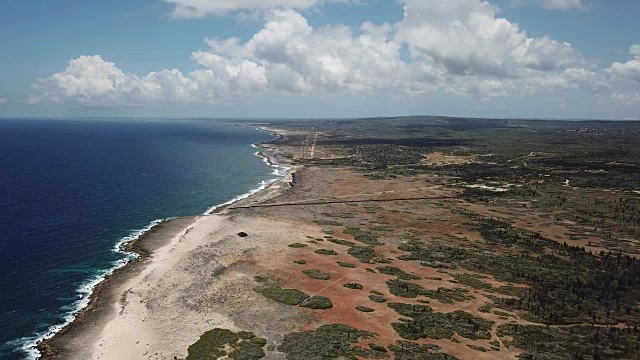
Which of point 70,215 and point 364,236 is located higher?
point 70,215

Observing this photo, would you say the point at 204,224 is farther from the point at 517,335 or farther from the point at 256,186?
the point at 517,335

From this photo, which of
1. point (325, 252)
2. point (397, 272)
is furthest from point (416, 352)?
point (325, 252)

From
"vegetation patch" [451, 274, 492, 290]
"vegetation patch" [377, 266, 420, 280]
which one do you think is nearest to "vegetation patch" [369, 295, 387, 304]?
"vegetation patch" [377, 266, 420, 280]

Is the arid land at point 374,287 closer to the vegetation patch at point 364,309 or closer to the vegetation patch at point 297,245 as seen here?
the vegetation patch at point 364,309

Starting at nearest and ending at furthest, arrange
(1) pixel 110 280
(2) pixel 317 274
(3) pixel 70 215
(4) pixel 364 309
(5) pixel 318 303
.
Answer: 1. (4) pixel 364 309
2. (5) pixel 318 303
3. (1) pixel 110 280
4. (2) pixel 317 274
5. (3) pixel 70 215

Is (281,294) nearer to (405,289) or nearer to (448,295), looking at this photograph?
(405,289)

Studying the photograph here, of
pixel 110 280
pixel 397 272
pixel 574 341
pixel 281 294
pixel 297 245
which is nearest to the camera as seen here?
pixel 574 341

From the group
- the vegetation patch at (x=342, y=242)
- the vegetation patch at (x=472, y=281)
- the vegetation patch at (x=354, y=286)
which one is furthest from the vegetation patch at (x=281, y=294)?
the vegetation patch at (x=342, y=242)

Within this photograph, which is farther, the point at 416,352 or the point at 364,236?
the point at 364,236
